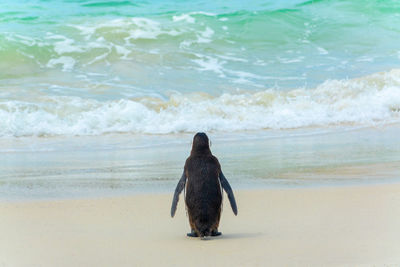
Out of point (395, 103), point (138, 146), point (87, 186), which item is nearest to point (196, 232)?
point (87, 186)

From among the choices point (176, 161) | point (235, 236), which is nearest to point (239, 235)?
point (235, 236)

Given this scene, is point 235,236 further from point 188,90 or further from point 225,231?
point 188,90

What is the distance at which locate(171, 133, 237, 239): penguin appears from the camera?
443 centimetres

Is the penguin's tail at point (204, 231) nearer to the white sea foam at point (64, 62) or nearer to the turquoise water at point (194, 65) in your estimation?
the turquoise water at point (194, 65)

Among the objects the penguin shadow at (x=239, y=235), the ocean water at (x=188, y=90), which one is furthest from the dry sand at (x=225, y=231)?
the ocean water at (x=188, y=90)

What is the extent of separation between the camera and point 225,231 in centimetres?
464

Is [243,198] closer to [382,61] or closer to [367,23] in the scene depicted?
[382,61]

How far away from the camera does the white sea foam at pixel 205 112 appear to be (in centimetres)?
1074

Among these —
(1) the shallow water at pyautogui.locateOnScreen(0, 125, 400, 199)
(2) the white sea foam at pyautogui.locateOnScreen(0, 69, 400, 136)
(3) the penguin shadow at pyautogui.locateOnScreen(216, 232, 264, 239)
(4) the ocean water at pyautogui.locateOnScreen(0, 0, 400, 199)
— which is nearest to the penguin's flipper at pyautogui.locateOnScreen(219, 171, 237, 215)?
(3) the penguin shadow at pyautogui.locateOnScreen(216, 232, 264, 239)

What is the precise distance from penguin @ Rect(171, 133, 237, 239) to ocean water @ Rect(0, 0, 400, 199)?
1.66m

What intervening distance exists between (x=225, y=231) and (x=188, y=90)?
954 centimetres

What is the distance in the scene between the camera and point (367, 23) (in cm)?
2158

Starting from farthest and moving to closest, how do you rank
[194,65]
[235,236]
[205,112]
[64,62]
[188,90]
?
[194,65] < [64,62] < [188,90] < [205,112] < [235,236]

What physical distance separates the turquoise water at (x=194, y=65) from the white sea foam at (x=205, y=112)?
0.9 inches
